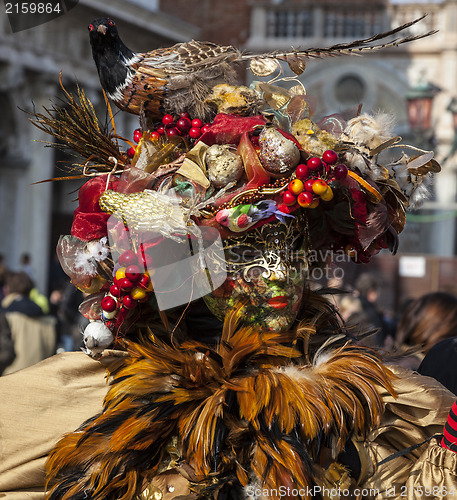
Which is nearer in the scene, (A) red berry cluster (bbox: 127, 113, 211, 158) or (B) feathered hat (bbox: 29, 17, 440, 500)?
(B) feathered hat (bbox: 29, 17, 440, 500)

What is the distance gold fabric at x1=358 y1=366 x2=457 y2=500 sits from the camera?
5.34ft

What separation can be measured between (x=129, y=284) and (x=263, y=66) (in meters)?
0.71

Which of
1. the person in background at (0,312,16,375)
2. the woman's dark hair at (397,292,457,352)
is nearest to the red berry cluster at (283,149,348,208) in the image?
the woman's dark hair at (397,292,457,352)

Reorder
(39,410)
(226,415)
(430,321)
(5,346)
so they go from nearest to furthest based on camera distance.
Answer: (226,415) < (39,410) < (430,321) < (5,346)

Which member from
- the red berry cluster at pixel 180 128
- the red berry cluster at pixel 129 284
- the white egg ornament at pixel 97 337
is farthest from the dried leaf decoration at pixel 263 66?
the white egg ornament at pixel 97 337

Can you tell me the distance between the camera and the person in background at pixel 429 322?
10.2 feet

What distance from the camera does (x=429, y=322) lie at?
319 centimetres

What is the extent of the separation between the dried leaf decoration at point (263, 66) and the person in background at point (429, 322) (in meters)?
1.71

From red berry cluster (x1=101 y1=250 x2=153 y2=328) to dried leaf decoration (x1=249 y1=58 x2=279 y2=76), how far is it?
24.0 inches

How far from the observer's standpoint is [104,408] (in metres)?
1.80

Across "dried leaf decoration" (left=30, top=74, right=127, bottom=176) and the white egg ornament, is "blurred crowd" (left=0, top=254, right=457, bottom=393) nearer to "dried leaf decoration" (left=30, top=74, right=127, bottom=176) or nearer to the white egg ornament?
the white egg ornament

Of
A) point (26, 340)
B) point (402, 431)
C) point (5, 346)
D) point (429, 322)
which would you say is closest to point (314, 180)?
point (402, 431)

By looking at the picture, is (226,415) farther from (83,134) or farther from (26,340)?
(26,340)

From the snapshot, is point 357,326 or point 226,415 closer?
point 226,415
